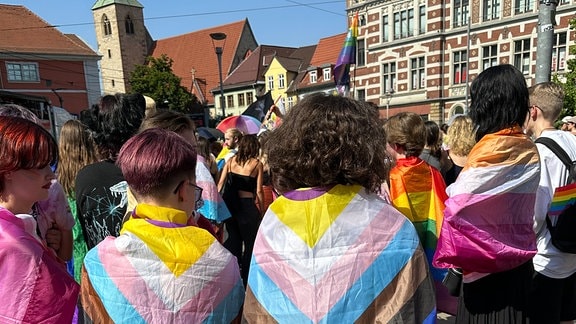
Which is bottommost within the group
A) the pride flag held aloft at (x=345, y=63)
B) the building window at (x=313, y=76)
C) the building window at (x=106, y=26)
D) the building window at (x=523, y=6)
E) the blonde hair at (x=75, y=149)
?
the blonde hair at (x=75, y=149)

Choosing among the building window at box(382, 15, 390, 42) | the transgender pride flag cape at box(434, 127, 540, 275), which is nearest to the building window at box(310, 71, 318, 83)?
the building window at box(382, 15, 390, 42)

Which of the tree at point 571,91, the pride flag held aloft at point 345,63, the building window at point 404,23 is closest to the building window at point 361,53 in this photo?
the building window at point 404,23

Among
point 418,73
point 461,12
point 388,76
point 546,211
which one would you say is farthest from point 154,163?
point 388,76

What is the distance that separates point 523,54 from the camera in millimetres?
24125

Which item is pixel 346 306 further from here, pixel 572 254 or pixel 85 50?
pixel 85 50

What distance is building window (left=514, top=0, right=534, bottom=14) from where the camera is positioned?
2327 centimetres

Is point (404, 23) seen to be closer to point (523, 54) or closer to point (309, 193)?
point (523, 54)

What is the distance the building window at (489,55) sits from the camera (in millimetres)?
25250

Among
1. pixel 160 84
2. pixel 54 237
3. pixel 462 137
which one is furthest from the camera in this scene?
pixel 160 84

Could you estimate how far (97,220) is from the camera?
2070 millimetres

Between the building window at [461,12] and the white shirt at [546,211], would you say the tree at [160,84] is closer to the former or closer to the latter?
the building window at [461,12]

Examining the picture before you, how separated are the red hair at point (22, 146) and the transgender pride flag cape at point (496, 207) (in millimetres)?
1913

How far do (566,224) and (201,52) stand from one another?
57933 mm

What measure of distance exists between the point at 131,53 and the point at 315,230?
54.3m
